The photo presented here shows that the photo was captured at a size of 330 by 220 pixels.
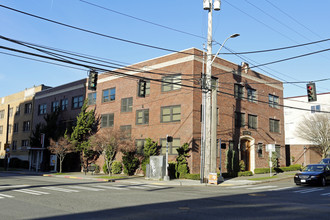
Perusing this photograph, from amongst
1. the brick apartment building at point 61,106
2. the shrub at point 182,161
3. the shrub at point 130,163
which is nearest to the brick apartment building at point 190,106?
the shrub at point 182,161

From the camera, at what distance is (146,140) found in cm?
2812

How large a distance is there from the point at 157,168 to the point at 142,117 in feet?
23.7

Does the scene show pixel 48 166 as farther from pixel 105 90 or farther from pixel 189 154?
pixel 189 154

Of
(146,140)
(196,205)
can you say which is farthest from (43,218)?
(146,140)

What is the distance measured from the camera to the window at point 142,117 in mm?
29562

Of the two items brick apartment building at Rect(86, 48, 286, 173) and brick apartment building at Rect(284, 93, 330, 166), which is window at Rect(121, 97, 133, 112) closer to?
brick apartment building at Rect(86, 48, 286, 173)

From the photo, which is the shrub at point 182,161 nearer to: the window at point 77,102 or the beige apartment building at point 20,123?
the window at point 77,102

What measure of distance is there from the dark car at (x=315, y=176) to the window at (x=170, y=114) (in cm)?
1098

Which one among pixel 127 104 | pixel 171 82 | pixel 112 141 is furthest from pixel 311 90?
pixel 127 104

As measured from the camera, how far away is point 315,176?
61.3ft

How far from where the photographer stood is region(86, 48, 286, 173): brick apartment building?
85.7ft

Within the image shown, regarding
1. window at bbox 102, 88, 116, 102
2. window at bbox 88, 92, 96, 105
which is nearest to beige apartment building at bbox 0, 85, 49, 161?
window at bbox 88, 92, 96, 105

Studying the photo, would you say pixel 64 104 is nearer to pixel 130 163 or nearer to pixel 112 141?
pixel 130 163

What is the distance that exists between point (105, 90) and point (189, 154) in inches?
575
